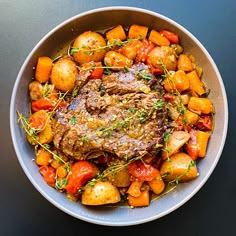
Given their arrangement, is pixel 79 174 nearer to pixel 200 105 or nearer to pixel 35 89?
pixel 35 89

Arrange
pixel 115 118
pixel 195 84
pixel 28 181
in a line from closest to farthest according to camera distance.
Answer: pixel 115 118
pixel 195 84
pixel 28 181

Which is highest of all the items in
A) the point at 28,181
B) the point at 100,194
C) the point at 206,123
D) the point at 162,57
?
the point at 162,57

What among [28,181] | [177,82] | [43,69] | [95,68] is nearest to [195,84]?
[177,82]

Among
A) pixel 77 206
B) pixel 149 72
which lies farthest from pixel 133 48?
pixel 77 206

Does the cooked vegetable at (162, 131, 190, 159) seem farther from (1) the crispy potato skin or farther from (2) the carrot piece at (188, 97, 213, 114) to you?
(1) the crispy potato skin

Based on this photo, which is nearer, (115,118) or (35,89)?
(115,118)

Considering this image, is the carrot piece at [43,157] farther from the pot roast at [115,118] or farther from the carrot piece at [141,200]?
the carrot piece at [141,200]

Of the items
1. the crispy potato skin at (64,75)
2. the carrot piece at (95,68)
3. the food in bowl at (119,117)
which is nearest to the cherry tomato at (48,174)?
the food in bowl at (119,117)

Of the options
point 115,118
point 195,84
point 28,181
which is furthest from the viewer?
point 28,181
